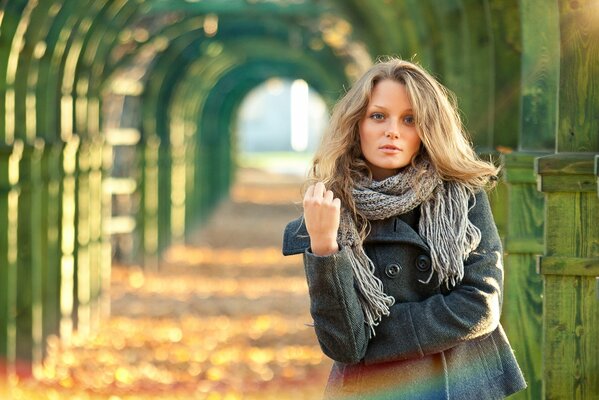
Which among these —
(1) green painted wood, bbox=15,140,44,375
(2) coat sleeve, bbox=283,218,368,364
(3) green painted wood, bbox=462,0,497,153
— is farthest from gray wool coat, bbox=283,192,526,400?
(1) green painted wood, bbox=15,140,44,375

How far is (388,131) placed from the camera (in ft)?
11.0

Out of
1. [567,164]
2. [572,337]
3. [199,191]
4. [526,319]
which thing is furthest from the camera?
[199,191]

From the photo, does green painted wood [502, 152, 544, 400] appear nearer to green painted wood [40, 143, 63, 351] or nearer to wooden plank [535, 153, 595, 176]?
wooden plank [535, 153, 595, 176]

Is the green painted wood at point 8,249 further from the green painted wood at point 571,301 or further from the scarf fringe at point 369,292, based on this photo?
the scarf fringe at point 369,292

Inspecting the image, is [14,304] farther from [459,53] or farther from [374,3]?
[374,3]

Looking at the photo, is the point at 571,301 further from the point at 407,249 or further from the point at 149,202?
the point at 149,202

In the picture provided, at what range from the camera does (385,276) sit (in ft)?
11.1

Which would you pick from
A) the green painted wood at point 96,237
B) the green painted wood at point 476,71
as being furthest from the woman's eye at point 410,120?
the green painted wood at point 96,237

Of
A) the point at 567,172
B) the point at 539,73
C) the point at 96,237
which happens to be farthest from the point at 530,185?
the point at 96,237

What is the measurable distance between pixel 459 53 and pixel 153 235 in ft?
32.7

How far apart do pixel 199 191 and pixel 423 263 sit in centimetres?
2297

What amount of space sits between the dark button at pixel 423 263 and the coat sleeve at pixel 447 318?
73 mm

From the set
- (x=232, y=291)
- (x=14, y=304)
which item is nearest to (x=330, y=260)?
(x=14, y=304)

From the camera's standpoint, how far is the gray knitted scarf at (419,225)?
331cm
